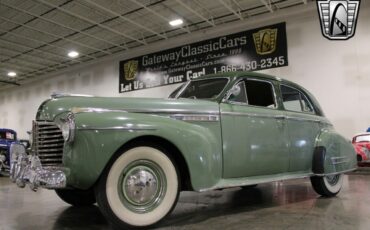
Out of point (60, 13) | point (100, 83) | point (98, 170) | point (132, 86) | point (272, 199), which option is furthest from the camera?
point (100, 83)

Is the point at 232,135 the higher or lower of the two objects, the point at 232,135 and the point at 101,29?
the lower

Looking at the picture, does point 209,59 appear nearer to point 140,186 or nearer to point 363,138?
point 363,138

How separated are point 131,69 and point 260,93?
39.5 ft

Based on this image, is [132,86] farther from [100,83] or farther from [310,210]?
[310,210]

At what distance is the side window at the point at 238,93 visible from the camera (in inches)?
149

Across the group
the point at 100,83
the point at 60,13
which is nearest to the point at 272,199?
the point at 60,13

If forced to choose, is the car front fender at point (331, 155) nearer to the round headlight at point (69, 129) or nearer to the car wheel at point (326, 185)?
the car wheel at point (326, 185)

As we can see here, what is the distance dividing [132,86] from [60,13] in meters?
4.68

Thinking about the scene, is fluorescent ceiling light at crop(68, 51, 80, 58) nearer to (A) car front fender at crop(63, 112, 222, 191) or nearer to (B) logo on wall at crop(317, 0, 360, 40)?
(B) logo on wall at crop(317, 0, 360, 40)

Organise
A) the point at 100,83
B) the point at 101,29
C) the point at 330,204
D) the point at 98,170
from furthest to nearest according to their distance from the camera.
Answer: the point at 100,83, the point at 101,29, the point at 330,204, the point at 98,170

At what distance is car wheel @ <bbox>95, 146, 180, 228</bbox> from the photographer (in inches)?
107

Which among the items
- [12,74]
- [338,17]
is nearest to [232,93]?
[338,17]

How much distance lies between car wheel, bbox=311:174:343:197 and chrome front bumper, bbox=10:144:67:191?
3.43m

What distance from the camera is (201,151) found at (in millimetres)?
3139
